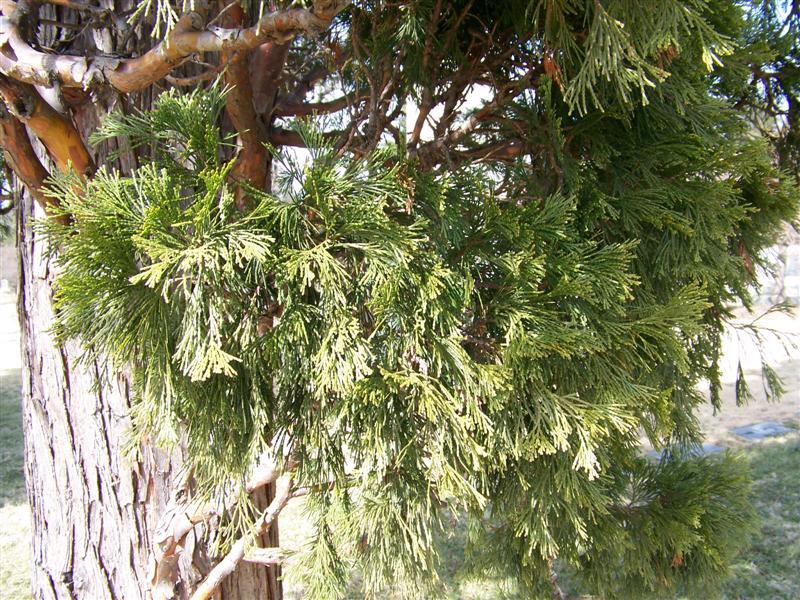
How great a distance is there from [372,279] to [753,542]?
3.86 m

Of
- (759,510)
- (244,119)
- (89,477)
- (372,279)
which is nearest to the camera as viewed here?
(372,279)

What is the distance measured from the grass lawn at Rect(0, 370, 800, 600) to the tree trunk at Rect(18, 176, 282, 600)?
0.95 meters

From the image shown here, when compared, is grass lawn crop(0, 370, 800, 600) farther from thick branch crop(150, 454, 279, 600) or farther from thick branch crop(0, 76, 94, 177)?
thick branch crop(0, 76, 94, 177)

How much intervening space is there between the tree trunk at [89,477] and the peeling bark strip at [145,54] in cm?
51

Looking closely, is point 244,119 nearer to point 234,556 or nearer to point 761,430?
point 234,556

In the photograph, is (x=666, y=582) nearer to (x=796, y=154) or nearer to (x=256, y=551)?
(x=256, y=551)

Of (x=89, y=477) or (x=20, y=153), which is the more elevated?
(x=20, y=153)

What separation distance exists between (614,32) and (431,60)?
1.58 feet

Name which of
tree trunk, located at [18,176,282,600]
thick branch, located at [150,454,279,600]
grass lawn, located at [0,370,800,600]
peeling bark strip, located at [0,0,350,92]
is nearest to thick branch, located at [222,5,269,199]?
peeling bark strip, located at [0,0,350,92]

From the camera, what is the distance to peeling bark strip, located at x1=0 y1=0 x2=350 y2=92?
985 millimetres

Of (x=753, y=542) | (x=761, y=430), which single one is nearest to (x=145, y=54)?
(x=753, y=542)

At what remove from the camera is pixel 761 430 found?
5637 millimetres

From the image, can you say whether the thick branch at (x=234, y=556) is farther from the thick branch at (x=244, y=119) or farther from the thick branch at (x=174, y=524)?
the thick branch at (x=244, y=119)

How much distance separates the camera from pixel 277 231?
3.43 ft
